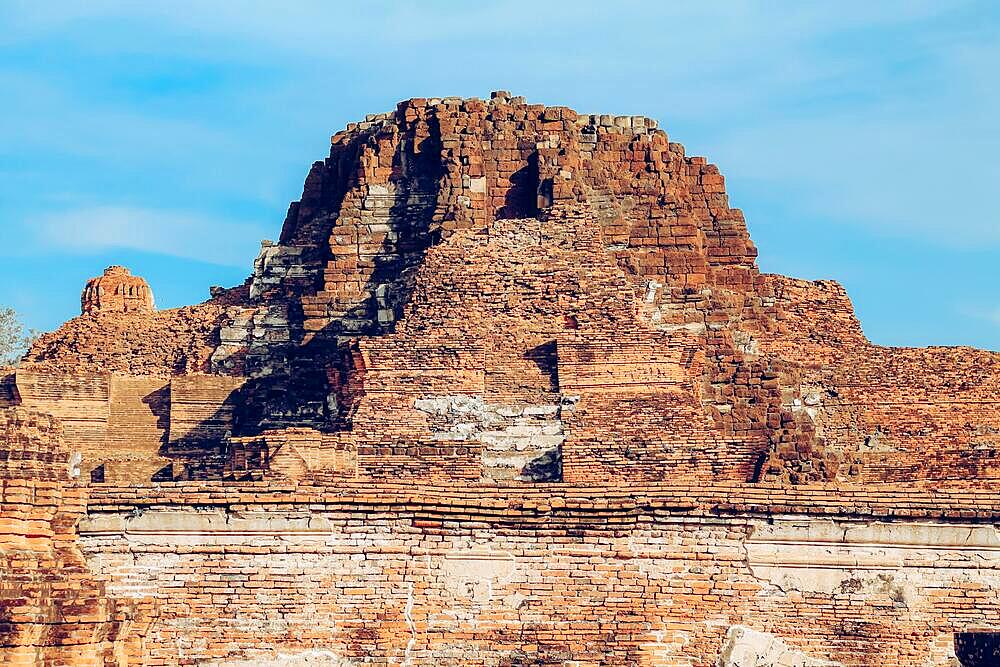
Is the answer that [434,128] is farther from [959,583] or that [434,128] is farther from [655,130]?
[959,583]

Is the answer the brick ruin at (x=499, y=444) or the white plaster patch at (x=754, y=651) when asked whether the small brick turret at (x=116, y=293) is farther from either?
the white plaster patch at (x=754, y=651)

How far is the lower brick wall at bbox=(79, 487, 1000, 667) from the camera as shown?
21.6 m

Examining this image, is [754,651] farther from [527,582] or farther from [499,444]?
[499,444]

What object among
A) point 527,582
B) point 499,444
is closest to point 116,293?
point 499,444

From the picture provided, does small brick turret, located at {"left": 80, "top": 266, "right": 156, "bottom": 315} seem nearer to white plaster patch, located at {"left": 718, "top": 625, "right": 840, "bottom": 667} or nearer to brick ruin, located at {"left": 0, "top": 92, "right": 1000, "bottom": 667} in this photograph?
brick ruin, located at {"left": 0, "top": 92, "right": 1000, "bottom": 667}

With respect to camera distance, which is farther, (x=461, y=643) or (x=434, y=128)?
(x=434, y=128)

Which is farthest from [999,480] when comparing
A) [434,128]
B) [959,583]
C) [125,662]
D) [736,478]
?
[125,662]

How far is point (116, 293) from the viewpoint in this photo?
48.1 meters

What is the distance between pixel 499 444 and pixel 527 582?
14.0m

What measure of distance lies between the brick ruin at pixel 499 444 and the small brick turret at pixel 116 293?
7 cm

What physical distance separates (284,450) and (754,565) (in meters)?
12.4

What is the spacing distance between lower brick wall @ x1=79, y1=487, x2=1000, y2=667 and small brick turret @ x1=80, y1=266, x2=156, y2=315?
85.2ft

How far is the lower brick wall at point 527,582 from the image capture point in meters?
Result: 21.6

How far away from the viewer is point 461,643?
21656mm
